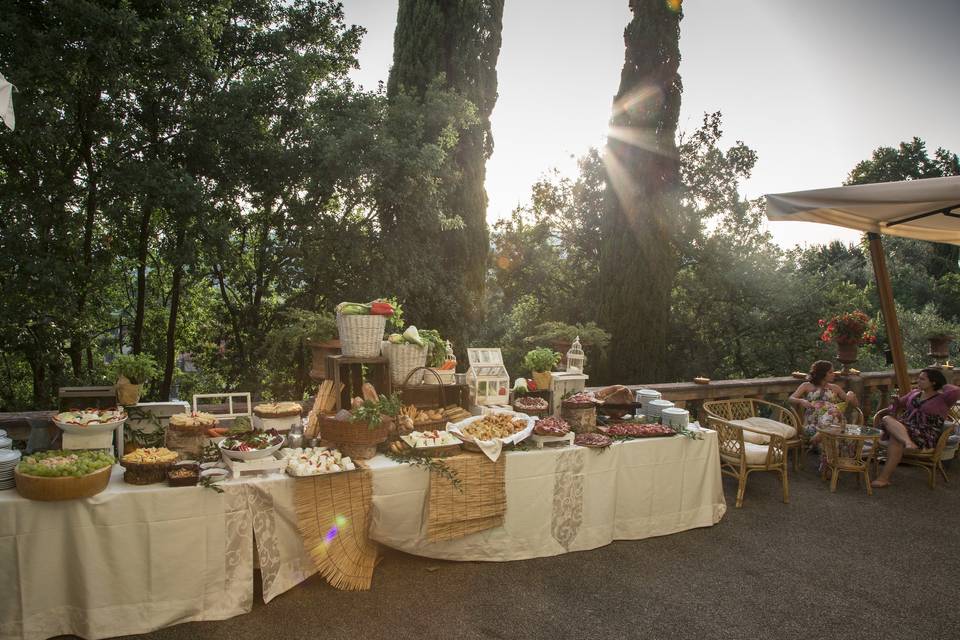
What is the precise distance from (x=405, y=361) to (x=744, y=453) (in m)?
3.06

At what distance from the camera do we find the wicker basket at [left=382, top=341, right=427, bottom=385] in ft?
12.6

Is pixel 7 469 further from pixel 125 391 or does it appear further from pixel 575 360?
pixel 575 360

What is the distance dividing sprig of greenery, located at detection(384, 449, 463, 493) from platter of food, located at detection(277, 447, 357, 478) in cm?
30

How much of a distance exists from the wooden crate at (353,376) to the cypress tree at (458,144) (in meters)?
4.69

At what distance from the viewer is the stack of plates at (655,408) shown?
4570 millimetres

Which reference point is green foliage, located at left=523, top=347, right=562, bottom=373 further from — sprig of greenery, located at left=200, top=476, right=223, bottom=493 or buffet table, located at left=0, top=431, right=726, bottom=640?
sprig of greenery, located at left=200, top=476, right=223, bottom=493

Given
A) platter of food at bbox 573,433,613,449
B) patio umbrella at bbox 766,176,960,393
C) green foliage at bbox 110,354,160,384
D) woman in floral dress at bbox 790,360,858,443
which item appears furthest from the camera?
woman in floral dress at bbox 790,360,858,443

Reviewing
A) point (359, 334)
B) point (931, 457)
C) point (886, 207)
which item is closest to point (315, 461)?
point (359, 334)

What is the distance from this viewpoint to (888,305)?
18.7ft

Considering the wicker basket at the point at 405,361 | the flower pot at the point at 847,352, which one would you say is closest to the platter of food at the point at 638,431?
the wicker basket at the point at 405,361

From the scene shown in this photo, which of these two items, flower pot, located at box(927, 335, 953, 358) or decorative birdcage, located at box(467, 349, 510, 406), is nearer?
decorative birdcage, located at box(467, 349, 510, 406)

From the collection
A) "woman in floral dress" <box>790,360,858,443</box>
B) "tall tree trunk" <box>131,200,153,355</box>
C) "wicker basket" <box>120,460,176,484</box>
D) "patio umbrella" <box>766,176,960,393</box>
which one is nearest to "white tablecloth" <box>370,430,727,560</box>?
"wicker basket" <box>120,460,176,484</box>

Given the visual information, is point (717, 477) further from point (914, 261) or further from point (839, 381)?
point (914, 261)

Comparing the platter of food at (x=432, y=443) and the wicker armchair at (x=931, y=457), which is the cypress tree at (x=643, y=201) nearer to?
the wicker armchair at (x=931, y=457)
